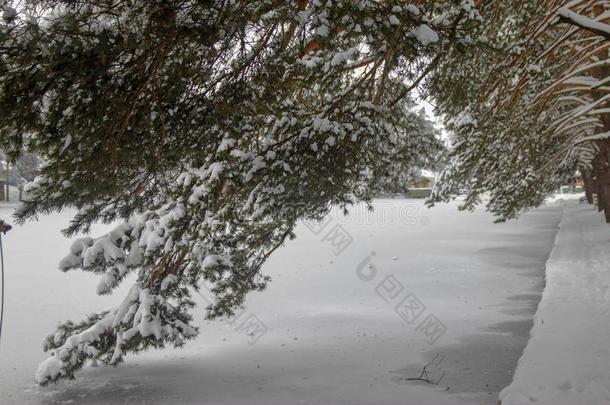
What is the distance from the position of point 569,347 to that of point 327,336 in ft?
16.0

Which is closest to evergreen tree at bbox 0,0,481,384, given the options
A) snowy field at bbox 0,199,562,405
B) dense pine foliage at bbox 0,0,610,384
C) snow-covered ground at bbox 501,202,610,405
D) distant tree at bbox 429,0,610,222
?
dense pine foliage at bbox 0,0,610,384

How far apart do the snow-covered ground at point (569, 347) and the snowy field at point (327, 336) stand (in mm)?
910

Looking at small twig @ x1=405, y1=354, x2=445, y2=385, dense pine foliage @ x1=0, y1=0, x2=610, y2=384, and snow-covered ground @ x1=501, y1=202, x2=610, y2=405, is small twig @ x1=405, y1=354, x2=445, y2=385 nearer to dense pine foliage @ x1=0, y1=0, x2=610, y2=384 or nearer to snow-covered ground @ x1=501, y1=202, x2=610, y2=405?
snow-covered ground @ x1=501, y1=202, x2=610, y2=405

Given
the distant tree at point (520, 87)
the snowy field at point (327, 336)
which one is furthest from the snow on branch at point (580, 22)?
the snowy field at point (327, 336)

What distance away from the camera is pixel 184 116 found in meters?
5.69

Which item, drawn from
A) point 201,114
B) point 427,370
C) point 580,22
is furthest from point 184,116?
point 427,370

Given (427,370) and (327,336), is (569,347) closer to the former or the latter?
(427,370)

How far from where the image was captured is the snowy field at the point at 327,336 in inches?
314

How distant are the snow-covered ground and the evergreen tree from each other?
8.80 feet

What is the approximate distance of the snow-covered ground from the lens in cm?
536

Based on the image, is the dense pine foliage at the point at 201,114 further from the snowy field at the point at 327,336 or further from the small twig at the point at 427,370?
the small twig at the point at 427,370

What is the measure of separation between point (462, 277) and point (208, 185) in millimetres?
11942

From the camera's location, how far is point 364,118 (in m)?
6.52

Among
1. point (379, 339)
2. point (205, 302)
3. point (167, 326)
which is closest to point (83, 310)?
point (205, 302)
